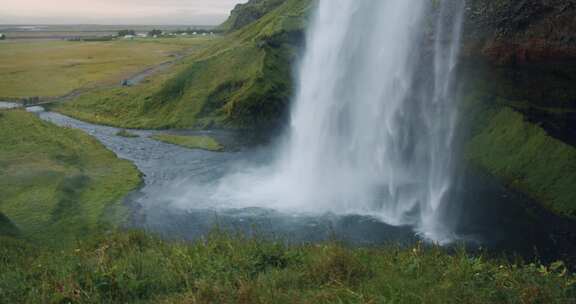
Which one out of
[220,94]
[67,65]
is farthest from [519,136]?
[67,65]

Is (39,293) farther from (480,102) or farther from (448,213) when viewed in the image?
(480,102)

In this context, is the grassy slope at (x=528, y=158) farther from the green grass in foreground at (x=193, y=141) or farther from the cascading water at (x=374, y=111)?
the green grass in foreground at (x=193, y=141)

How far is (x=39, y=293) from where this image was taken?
31.2 feet

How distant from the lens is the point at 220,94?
46938 mm

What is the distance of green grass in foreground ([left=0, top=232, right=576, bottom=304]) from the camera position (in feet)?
27.8

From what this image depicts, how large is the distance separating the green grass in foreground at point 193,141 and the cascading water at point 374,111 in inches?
205

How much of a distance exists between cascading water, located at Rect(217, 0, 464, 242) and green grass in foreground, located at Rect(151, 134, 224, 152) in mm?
5201

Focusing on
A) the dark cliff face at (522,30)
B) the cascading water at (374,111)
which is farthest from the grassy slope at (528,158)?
the dark cliff face at (522,30)

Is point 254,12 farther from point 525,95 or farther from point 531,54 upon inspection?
point 531,54

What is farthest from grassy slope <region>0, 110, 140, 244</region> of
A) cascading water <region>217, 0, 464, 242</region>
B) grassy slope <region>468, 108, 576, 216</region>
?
grassy slope <region>468, 108, 576, 216</region>

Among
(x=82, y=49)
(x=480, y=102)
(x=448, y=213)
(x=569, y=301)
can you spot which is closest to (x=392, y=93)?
(x=480, y=102)

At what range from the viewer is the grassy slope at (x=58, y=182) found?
21.1 meters

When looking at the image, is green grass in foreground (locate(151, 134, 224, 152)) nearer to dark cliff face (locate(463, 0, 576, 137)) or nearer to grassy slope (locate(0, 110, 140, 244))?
grassy slope (locate(0, 110, 140, 244))

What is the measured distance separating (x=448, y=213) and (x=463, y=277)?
13.0 m
